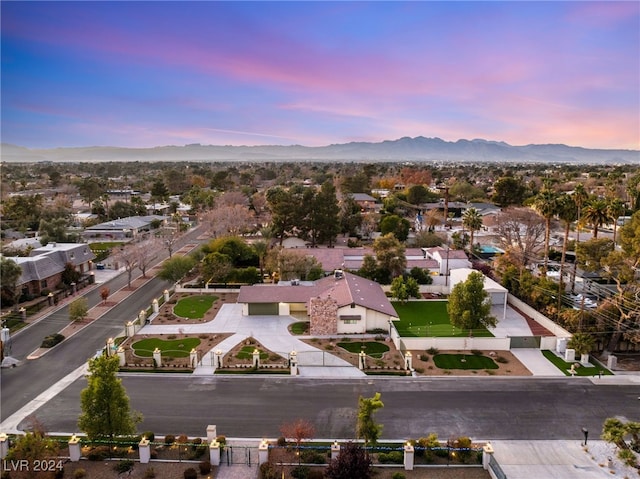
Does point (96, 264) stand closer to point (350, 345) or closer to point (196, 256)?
point (196, 256)

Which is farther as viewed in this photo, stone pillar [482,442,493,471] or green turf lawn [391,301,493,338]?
green turf lawn [391,301,493,338]

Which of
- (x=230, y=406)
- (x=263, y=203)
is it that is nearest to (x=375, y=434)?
(x=230, y=406)

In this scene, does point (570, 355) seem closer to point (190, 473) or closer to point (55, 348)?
point (190, 473)

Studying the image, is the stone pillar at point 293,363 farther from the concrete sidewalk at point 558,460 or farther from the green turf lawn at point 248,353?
the concrete sidewalk at point 558,460

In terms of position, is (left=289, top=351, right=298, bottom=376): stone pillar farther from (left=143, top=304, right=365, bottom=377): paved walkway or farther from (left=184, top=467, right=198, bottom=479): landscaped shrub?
(left=184, top=467, right=198, bottom=479): landscaped shrub

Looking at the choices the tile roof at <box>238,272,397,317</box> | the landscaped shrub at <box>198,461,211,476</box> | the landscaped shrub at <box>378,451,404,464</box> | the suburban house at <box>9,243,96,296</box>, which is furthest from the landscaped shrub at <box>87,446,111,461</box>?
the suburban house at <box>9,243,96,296</box>

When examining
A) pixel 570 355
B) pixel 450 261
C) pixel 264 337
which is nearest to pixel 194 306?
pixel 264 337
